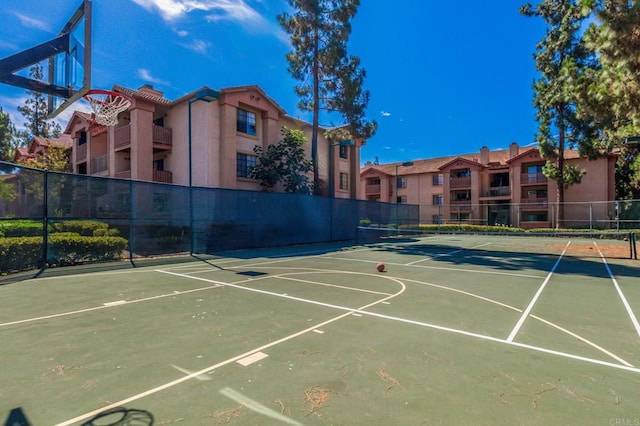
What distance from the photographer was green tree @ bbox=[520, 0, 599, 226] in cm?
2902

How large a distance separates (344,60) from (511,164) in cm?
2595

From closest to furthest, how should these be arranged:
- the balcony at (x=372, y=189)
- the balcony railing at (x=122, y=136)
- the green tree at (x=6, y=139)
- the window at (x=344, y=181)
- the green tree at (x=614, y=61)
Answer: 1. the green tree at (x=614, y=61)
2. the balcony railing at (x=122, y=136)
3. the window at (x=344, y=181)
4. the green tree at (x=6, y=139)
5. the balcony at (x=372, y=189)

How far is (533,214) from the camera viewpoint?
38094 millimetres

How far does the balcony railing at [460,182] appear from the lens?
4212 centimetres

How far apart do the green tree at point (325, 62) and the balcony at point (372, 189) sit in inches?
975

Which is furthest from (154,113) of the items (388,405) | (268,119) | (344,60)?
(388,405)

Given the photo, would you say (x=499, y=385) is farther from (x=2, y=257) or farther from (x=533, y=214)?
(x=533, y=214)

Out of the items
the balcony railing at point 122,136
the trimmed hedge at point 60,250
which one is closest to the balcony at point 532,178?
the balcony railing at point 122,136

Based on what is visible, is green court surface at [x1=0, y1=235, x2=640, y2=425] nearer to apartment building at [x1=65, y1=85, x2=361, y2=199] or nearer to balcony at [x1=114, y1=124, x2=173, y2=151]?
apartment building at [x1=65, y1=85, x2=361, y2=199]

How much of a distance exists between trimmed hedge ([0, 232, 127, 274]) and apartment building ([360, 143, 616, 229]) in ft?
95.9

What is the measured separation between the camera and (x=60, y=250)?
35.5ft

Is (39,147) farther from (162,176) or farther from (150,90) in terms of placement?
(162,176)

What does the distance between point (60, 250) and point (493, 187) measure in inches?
1755

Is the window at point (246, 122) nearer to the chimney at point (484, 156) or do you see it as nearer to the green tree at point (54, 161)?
the green tree at point (54, 161)
